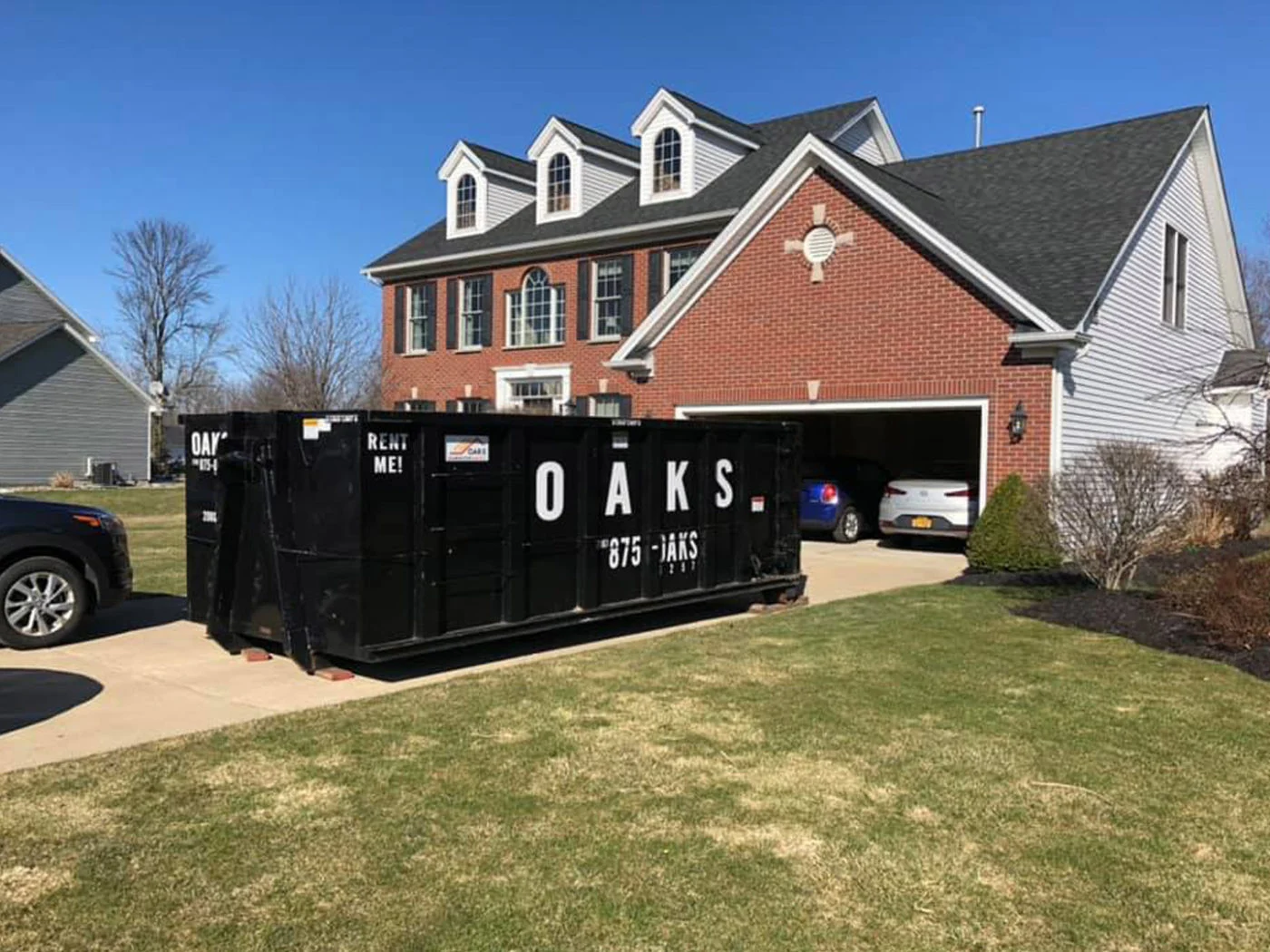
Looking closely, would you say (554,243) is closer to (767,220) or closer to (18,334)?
(767,220)

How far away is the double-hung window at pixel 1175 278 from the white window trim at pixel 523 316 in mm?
13305

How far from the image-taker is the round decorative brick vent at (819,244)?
54.0ft

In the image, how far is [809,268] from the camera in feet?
54.9

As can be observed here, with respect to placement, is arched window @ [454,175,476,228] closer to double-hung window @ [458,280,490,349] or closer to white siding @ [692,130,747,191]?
double-hung window @ [458,280,490,349]

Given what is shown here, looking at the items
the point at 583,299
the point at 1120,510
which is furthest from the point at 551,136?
the point at 1120,510

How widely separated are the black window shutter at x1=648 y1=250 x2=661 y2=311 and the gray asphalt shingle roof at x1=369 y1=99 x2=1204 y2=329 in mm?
828

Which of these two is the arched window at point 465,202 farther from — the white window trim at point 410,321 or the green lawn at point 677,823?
the green lawn at point 677,823

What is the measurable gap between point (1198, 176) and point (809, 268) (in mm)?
8554

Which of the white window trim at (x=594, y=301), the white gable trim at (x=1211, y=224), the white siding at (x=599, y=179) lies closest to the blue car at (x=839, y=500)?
the white gable trim at (x=1211, y=224)

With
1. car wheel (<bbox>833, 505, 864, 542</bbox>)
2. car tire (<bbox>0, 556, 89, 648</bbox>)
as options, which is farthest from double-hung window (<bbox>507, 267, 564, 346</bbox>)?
car tire (<bbox>0, 556, 89, 648</bbox>)

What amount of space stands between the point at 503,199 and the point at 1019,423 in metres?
18.4

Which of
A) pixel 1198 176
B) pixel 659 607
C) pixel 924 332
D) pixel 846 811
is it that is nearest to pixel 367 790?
pixel 846 811

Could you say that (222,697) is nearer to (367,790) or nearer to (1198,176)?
(367,790)

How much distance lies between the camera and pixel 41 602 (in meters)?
8.23
